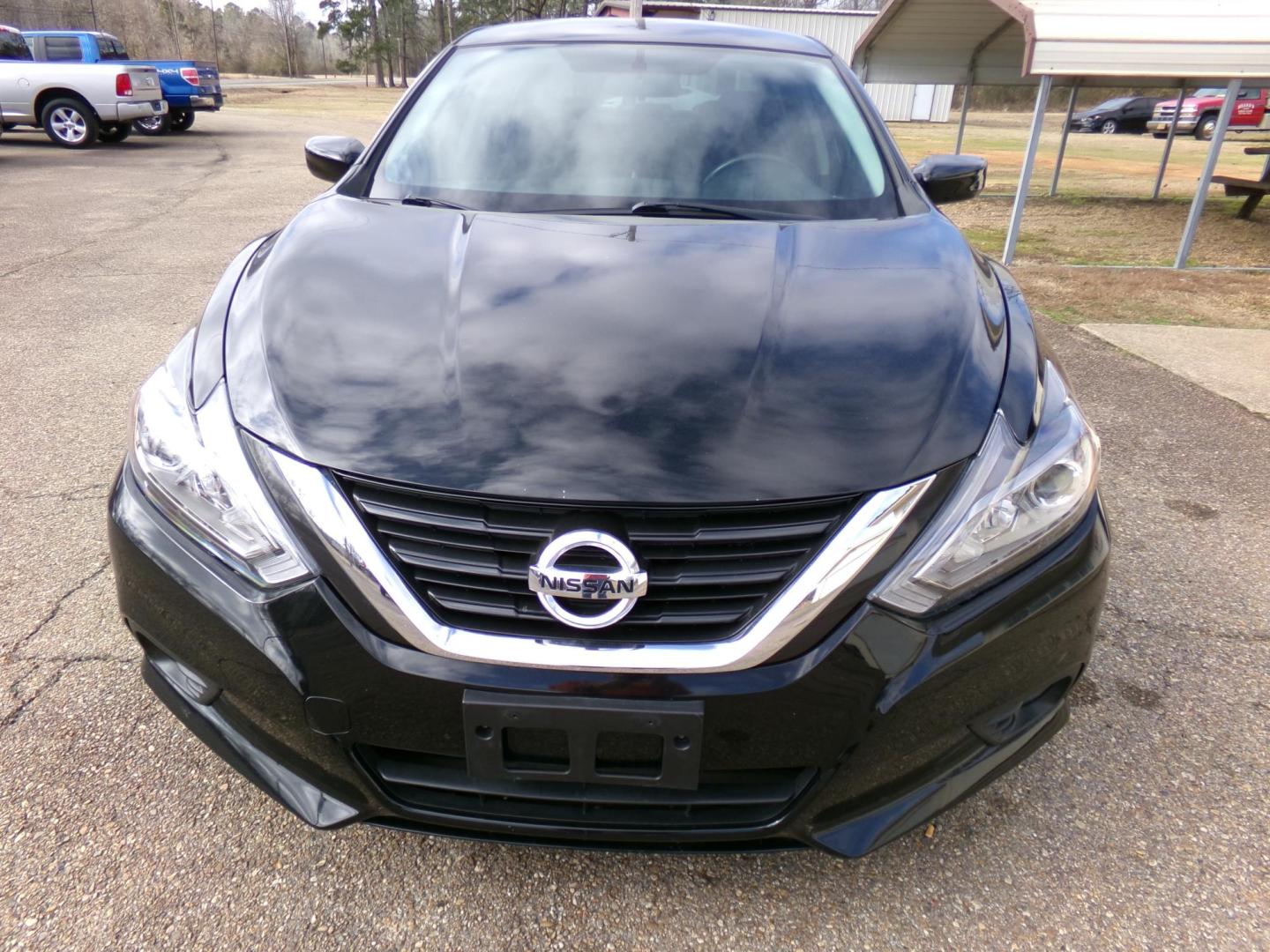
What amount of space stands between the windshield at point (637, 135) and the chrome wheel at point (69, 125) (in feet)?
50.8

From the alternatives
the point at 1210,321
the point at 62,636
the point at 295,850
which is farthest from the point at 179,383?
the point at 1210,321

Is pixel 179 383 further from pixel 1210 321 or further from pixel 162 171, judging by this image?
pixel 162 171

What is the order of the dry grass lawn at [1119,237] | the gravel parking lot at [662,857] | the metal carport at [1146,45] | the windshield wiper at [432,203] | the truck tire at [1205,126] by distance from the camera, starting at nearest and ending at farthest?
the gravel parking lot at [662,857] → the windshield wiper at [432,203] → the dry grass lawn at [1119,237] → the metal carport at [1146,45] → the truck tire at [1205,126]

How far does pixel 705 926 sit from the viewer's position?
66.1 inches

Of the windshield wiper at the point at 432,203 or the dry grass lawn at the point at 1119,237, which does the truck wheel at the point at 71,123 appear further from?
the windshield wiper at the point at 432,203

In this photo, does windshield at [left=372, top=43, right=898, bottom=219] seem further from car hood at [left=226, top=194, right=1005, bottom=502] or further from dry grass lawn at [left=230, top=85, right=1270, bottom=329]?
dry grass lawn at [left=230, top=85, right=1270, bottom=329]

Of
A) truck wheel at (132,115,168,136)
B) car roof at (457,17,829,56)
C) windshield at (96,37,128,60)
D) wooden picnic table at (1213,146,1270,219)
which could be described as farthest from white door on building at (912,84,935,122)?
car roof at (457,17,829,56)

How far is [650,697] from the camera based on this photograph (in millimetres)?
1385

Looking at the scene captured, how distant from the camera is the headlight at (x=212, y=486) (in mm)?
1470

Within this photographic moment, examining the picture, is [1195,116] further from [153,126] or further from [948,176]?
[948,176]

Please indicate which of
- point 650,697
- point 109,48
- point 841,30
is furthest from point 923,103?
point 650,697

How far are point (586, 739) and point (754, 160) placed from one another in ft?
5.79

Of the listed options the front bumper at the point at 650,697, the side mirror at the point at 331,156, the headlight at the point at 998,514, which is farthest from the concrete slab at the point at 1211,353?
the side mirror at the point at 331,156

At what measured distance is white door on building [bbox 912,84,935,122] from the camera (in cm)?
3856
